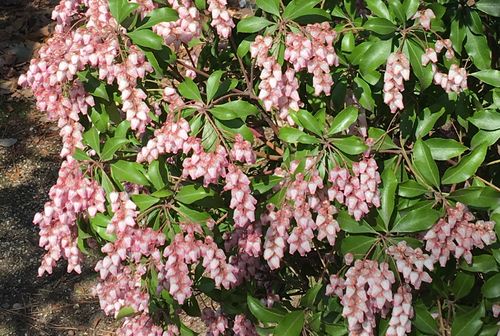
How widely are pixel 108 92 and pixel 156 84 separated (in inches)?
10.5

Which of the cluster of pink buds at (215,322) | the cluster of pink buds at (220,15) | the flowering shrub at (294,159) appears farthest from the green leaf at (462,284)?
the cluster of pink buds at (220,15)

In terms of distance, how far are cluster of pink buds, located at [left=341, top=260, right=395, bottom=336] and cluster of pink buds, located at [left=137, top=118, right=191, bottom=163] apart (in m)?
0.58

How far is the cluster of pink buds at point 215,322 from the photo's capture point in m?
2.89

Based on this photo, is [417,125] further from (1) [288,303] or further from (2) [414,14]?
(1) [288,303]

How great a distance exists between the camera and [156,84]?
2.68 meters

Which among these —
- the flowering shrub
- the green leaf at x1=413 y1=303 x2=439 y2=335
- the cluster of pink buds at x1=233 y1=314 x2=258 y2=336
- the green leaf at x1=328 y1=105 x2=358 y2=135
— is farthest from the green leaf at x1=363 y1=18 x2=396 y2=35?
the cluster of pink buds at x1=233 y1=314 x2=258 y2=336

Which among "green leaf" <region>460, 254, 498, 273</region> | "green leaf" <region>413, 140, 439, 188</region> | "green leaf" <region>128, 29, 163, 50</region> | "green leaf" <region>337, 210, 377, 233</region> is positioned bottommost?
"green leaf" <region>460, 254, 498, 273</region>

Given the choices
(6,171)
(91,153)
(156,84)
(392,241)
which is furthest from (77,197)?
(6,171)

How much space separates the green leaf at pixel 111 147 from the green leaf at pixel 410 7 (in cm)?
89

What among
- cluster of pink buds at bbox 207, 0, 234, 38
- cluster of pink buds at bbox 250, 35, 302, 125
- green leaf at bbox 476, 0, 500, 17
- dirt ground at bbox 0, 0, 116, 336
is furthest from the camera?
dirt ground at bbox 0, 0, 116, 336

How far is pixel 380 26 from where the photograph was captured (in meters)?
2.29

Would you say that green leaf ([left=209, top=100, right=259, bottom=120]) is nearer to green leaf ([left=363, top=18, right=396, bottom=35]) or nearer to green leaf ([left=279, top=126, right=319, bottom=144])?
green leaf ([left=279, top=126, right=319, bottom=144])

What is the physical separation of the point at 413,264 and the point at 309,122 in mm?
487

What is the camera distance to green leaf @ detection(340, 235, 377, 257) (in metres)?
2.28
